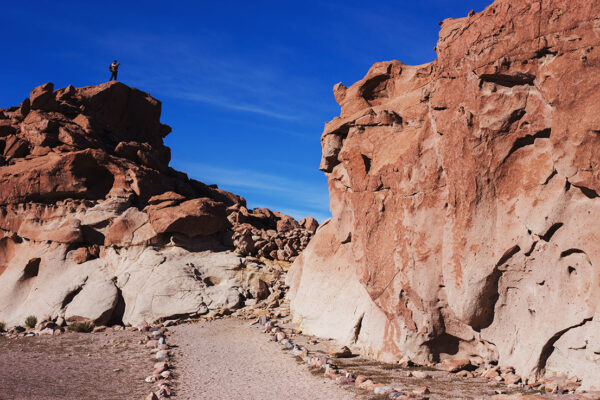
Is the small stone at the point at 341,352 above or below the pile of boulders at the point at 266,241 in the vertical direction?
below

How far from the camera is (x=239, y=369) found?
14.3 m

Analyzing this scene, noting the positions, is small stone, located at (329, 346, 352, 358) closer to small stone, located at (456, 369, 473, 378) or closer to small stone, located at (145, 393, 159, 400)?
small stone, located at (456, 369, 473, 378)

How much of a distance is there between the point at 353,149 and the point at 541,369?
8.29m

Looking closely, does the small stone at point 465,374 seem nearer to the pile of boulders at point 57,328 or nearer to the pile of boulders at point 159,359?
the pile of boulders at point 159,359

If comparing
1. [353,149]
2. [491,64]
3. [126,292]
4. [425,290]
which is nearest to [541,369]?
[425,290]

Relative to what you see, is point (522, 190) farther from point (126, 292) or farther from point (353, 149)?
point (126, 292)

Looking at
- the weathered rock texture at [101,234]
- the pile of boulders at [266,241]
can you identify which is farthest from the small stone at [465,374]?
the pile of boulders at [266,241]

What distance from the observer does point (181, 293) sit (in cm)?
2297

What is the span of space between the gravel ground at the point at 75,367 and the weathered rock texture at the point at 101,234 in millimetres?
3183

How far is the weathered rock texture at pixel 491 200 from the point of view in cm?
1049

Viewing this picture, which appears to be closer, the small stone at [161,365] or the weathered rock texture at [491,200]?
the weathered rock texture at [491,200]

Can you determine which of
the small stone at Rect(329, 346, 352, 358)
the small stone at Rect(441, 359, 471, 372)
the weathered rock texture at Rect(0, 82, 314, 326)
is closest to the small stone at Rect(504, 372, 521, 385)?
the small stone at Rect(441, 359, 471, 372)

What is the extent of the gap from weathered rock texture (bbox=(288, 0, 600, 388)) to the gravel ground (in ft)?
22.4

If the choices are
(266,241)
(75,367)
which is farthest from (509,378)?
(266,241)
